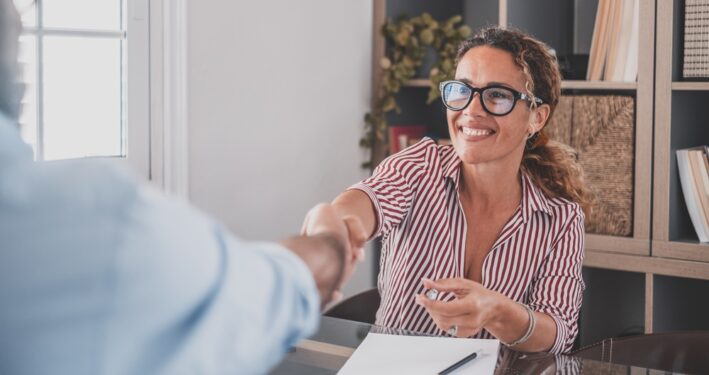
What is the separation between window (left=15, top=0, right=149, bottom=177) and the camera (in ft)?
7.79

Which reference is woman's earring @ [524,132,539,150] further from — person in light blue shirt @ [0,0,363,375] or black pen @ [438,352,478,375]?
person in light blue shirt @ [0,0,363,375]

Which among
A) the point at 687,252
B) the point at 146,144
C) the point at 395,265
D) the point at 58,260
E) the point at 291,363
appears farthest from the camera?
the point at 687,252

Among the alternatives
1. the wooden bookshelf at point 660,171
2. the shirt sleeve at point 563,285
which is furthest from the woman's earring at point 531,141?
the wooden bookshelf at point 660,171

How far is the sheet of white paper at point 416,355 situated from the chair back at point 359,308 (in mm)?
486

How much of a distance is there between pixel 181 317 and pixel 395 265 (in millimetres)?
1530

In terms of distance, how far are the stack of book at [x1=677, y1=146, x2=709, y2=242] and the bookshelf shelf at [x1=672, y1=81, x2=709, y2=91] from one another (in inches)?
7.4

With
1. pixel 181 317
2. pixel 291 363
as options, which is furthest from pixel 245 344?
pixel 291 363

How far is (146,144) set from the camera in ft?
8.71

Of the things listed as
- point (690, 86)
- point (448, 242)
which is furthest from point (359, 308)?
point (690, 86)

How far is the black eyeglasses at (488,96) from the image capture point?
2111 millimetres

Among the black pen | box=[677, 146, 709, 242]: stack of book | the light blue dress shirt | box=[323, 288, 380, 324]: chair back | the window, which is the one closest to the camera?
the light blue dress shirt

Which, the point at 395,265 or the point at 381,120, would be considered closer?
the point at 395,265

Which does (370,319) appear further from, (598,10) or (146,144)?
(598,10)

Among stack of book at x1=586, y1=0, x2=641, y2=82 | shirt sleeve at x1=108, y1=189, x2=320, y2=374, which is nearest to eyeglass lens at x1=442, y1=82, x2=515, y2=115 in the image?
stack of book at x1=586, y1=0, x2=641, y2=82
